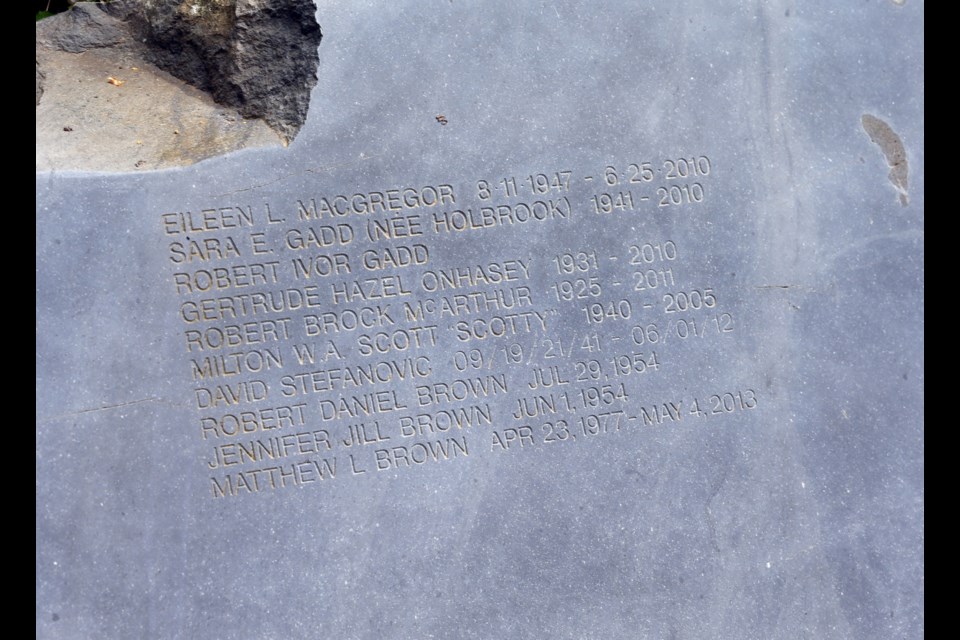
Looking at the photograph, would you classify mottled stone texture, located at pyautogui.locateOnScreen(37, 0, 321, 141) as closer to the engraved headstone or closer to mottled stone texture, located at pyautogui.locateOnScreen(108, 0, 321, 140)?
mottled stone texture, located at pyautogui.locateOnScreen(108, 0, 321, 140)

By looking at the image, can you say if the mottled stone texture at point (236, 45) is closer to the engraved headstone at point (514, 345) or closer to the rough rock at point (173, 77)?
the rough rock at point (173, 77)

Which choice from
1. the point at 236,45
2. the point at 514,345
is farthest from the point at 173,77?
the point at 514,345

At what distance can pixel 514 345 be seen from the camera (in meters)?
2.63

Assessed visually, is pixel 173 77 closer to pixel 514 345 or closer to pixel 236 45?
pixel 236 45

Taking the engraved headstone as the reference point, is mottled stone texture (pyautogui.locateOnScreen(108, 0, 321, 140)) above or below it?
above

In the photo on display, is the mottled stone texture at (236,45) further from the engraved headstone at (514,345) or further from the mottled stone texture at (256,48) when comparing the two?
the engraved headstone at (514,345)

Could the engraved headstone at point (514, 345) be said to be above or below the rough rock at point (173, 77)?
below

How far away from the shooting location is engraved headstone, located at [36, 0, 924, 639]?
98.2 inches

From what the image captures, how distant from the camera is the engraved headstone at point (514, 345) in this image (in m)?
2.49

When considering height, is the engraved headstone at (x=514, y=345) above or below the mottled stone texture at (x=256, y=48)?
below

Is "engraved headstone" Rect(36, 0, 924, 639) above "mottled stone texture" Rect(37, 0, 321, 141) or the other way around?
the other way around

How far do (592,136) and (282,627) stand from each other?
2.23m

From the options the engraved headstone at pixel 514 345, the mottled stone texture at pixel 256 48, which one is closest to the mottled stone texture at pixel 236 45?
the mottled stone texture at pixel 256 48

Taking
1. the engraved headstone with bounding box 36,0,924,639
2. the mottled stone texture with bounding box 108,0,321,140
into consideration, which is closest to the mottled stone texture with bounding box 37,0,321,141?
the mottled stone texture with bounding box 108,0,321,140
